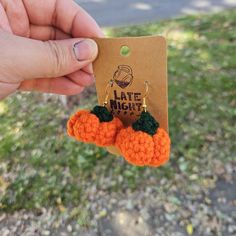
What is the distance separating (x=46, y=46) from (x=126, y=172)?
1.37m

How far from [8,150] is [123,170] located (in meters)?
0.80

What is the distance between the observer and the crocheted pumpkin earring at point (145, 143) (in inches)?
33.4

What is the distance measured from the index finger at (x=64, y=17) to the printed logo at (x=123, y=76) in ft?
0.94

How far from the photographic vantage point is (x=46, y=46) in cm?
104

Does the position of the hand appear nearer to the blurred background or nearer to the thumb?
the thumb

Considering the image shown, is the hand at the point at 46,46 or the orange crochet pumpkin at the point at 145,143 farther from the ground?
the hand at the point at 46,46

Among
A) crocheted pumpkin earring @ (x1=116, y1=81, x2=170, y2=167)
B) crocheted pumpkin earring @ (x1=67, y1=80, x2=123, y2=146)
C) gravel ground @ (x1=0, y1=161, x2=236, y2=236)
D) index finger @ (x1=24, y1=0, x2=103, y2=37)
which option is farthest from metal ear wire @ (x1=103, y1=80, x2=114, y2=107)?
gravel ground @ (x1=0, y1=161, x2=236, y2=236)

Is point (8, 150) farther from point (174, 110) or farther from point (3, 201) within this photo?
point (174, 110)

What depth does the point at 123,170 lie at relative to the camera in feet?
7.54

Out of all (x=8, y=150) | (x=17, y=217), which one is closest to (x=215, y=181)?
(x=17, y=217)

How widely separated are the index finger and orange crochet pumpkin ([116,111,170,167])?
1.37 feet

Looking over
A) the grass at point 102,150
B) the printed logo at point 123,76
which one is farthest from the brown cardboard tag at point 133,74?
the grass at point 102,150

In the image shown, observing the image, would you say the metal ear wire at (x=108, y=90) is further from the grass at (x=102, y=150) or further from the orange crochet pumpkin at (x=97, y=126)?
the grass at (x=102, y=150)

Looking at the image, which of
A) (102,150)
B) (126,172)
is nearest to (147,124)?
(126,172)
